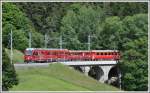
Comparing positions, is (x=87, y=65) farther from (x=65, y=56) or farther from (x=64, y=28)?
(x=64, y=28)

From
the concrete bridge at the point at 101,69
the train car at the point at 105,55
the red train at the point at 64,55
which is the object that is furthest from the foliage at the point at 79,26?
the red train at the point at 64,55

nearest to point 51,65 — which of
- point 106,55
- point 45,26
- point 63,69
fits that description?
point 63,69

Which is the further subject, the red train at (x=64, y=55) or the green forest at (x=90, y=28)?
the green forest at (x=90, y=28)

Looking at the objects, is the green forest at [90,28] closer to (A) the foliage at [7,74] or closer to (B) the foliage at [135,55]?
(B) the foliage at [135,55]

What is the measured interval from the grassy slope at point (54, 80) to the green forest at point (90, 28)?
7.54m

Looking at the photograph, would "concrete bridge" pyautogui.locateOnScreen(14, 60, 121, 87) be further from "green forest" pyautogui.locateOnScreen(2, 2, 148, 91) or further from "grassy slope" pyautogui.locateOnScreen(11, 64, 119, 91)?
"grassy slope" pyautogui.locateOnScreen(11, 64, 119, 91)

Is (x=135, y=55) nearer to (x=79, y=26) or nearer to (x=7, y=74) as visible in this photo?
(x=79, y=26)

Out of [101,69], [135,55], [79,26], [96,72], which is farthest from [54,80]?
[79,26]

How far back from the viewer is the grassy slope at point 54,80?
44422 mm

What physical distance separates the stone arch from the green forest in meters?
3.46

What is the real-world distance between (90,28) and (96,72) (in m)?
17.1

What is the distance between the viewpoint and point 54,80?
50.1 metres

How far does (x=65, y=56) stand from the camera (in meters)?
70.2

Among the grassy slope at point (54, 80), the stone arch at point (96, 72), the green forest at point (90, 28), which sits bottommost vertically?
the stone arch at point (96, 72)
